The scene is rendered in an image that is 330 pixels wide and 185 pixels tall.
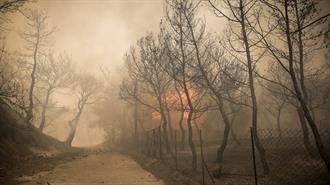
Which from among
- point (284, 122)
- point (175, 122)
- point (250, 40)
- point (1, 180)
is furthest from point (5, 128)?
point (284, 122)

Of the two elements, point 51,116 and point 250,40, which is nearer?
point 250,40

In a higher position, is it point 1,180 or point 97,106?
point 97,106

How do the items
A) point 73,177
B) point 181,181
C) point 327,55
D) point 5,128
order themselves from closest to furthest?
point 181,181 < point 73,177 < point 5,128 < point 327,55

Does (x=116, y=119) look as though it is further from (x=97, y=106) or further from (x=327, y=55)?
(x=327, y=55)

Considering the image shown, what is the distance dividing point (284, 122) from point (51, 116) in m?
51.4

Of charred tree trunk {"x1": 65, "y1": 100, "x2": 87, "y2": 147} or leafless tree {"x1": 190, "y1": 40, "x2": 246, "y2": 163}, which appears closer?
leafless tree {"x1": 190, "y1": 40, "x2": 246, "y2": 163}

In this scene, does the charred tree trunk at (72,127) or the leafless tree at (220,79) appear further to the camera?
the charred tree trunk at (72,127)

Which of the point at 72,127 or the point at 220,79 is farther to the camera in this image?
the point at 72,127

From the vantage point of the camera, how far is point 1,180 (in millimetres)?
10836

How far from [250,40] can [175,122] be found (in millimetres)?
30581

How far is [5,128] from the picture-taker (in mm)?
22469

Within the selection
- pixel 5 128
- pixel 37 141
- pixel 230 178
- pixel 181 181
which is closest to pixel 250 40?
pixel 230 178

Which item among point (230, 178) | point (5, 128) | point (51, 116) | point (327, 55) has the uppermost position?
point (327, 55)

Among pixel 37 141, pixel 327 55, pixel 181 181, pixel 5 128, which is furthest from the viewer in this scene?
pixel 327 55
